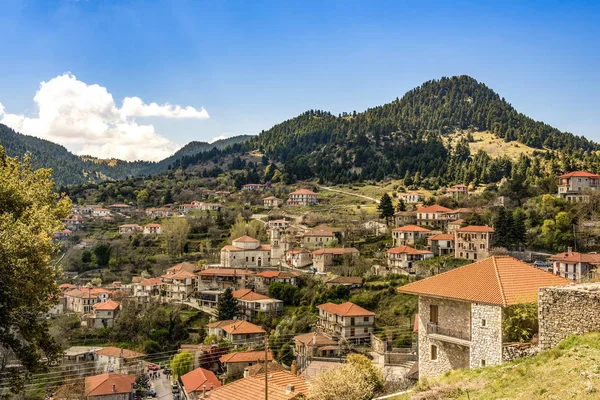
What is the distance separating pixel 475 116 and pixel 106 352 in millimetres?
126823

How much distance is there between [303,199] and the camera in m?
87.1

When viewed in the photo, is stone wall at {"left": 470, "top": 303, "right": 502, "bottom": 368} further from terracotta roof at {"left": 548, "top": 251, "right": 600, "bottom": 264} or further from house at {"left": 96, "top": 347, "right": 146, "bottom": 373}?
house at {"left": 96, "top": 347, "right": 146, "bottom": 373}

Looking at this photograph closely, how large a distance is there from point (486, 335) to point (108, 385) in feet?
83.0

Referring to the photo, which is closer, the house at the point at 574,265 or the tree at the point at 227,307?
the house at the point at 574,265

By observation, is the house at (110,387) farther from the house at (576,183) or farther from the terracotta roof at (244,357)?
the house at (576,183)

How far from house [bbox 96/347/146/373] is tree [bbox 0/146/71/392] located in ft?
93.3

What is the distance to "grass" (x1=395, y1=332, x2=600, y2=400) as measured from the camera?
27.8 feet

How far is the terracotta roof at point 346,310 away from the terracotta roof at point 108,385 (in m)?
15.1

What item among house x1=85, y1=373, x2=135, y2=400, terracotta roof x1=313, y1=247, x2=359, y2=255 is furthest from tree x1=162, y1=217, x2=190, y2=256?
house x1=85, y1=373, x2=135, y2=400

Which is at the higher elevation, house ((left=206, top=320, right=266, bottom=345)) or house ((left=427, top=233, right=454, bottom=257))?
house ((left=427, top=233, right=454, bottom=257))

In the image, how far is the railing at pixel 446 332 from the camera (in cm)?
1338

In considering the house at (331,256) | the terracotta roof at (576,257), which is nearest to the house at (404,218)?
the house at (331,256)

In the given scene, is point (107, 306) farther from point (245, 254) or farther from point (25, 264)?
point (25, 264)

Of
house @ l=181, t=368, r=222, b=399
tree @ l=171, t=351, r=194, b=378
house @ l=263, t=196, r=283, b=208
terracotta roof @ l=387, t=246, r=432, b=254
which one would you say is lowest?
tree @ l=171, t=351, r=194, b=378
